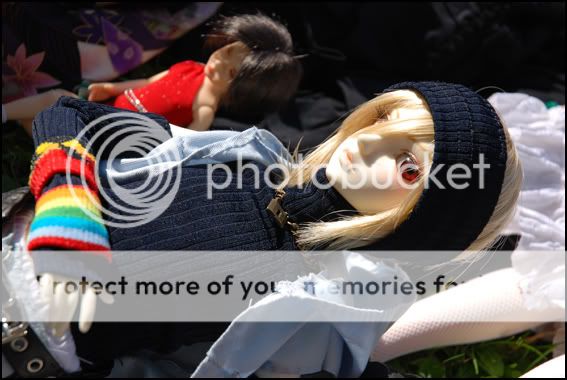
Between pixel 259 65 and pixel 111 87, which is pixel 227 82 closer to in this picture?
pixel 259 65

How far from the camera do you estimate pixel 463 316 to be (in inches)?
64.9

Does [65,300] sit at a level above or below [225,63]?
below

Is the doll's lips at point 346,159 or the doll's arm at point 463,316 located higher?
the doll's lips at point 346,159

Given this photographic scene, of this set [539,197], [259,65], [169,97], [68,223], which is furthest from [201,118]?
[539,197]

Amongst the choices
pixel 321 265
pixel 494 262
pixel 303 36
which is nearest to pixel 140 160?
pixel 321 265

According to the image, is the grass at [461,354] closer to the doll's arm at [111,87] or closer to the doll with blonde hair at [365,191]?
the doll's arm at [111,87]

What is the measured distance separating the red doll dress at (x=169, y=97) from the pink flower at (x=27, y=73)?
195 mm

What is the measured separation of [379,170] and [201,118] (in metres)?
0.72

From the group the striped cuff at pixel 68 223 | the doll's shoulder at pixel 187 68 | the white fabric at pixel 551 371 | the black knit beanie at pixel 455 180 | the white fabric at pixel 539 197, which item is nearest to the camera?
the striped cuff at pixel 68 223

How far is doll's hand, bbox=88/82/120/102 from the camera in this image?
5.49ft

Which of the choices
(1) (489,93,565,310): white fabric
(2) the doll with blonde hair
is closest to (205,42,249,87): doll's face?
(2) the doll with blonde hair

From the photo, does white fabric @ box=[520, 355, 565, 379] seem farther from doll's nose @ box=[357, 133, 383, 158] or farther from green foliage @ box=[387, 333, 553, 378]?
doll's nose @ box=[357, 133, 383, 158]

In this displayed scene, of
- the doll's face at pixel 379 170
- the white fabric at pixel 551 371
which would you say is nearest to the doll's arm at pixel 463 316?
the white fabric at pixel 551 371

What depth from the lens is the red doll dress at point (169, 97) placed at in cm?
167
